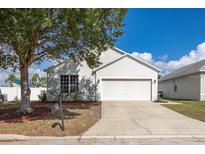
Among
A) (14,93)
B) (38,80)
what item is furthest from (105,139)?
(38,80)

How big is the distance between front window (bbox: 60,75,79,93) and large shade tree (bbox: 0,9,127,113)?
6.48 metres

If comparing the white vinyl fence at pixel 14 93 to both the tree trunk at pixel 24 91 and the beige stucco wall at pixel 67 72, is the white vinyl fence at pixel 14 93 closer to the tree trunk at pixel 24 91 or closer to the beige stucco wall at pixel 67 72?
the beige stucco wall at pixel 67 72

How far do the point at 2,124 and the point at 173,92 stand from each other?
25130 millimetres

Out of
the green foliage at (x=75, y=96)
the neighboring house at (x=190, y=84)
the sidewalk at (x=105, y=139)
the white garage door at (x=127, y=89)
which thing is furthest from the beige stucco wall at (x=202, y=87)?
the sidewalk at (x=105, y=139)

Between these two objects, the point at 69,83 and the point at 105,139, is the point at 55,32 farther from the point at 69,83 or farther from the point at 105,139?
the point at 69,83

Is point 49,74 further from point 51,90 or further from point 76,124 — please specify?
point 76,124

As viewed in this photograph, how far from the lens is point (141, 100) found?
20.8m

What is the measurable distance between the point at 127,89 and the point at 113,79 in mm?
1609

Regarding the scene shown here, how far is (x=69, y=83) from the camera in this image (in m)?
21.1

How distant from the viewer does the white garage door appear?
68.5 ft

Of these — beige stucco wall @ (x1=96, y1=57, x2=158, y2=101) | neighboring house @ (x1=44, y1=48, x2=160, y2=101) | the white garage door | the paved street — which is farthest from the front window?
the paved street

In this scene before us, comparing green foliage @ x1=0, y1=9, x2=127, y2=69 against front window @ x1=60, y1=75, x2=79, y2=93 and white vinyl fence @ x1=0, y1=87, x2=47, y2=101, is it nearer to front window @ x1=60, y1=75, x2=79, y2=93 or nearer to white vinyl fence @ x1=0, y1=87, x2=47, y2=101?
front window @ x1=60, y1=75, x2=79, y2=93

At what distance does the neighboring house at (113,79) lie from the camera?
68.2ft
